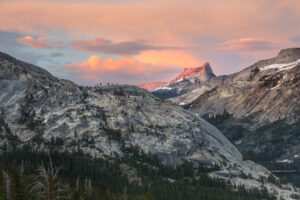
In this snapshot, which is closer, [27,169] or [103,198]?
[103,198]

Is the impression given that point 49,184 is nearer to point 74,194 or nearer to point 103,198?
point 74,194

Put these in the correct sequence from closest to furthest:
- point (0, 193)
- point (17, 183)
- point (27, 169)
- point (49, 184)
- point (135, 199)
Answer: point (49, 184) → point (0, 193) → point (17, 183) → point (135, 199) → point (27, 169)

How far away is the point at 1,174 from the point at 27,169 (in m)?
66.9

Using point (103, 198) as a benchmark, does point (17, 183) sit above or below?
above

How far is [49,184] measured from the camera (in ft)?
278

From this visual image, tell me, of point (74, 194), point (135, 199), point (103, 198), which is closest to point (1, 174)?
point (74, 194)

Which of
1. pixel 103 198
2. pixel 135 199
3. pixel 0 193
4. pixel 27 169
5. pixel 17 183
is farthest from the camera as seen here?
pixel 27 169

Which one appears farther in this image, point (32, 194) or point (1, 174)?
point (1, 174)

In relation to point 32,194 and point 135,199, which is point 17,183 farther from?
point 135,199

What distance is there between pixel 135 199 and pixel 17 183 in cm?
6685

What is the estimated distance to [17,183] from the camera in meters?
114

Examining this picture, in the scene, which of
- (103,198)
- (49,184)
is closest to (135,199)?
(103,198)

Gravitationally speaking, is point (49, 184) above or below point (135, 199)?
above

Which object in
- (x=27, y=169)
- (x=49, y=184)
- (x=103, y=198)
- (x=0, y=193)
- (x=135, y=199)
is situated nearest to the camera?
(x=49, y=184)
